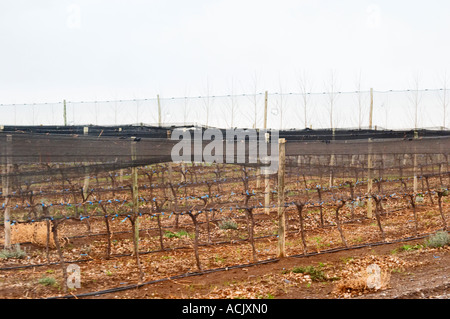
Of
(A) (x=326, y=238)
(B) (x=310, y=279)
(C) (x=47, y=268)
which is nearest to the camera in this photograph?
(B) (x=310, y=279)

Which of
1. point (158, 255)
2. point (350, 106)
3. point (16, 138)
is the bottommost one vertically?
point (158, 255)

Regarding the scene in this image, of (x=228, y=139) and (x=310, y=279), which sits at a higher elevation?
(x=228, y=139)

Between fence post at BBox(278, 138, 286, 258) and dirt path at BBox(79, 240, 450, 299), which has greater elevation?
fence post at BBox(278, 138, 286, 258)

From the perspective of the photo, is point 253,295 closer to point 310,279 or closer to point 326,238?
point 310,279

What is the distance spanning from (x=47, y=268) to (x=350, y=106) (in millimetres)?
15757

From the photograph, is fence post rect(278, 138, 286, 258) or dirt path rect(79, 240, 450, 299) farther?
fence post rect(278, 138, 286, 258)

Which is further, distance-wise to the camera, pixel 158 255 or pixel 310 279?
pixel 158 255

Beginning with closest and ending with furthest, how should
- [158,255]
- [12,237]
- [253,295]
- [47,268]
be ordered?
[253,295], [47,268], [158,255], [12,237]

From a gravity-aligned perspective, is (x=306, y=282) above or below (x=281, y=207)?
below

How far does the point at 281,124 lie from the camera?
19438 mm

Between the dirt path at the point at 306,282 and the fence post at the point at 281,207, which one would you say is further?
the fence post at the point at 281,207

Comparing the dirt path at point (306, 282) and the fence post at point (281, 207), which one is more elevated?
the fence post at point (281, 207)

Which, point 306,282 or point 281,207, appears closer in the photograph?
point 306,282
